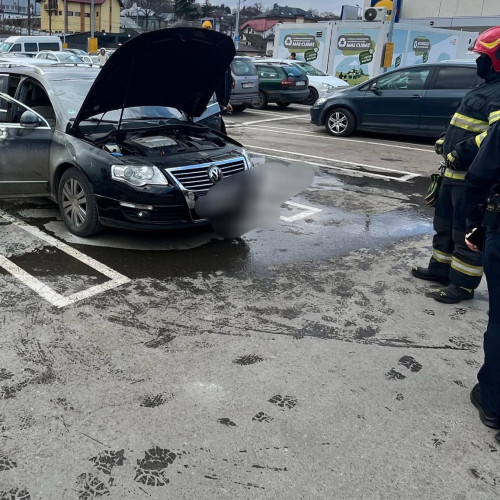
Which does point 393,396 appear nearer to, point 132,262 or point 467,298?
point 467,298

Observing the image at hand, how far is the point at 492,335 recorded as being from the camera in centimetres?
290

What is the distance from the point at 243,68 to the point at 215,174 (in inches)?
487

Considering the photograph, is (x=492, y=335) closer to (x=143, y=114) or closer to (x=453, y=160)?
(x=453, y=160)

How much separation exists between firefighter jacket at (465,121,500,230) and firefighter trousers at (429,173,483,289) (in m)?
1.17

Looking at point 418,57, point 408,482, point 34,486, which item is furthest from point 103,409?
point 418,57

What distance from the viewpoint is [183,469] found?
255 centimetres

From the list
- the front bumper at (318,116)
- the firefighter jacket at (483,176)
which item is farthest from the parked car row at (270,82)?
the firefighter jacket at (483,176)

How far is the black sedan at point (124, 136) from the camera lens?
4.90m

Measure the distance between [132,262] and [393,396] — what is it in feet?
8.89

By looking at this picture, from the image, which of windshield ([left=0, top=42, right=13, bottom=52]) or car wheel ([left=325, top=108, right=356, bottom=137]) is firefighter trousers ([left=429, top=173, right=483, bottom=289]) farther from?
windshield ([left=0, top=42, right=13, bottom=52])

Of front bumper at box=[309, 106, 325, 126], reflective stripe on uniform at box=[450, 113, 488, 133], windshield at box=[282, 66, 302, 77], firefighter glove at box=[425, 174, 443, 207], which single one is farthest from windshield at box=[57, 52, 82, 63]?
reflective stripe on uniform at box=[450, 113, 488, 133]

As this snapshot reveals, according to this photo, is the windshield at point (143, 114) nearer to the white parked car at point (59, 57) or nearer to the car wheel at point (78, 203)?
the car wheel at point (78, 203)

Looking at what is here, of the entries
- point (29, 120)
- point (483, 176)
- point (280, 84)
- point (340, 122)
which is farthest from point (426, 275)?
point (280, 84)

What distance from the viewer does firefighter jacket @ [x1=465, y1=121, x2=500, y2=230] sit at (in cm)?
283
